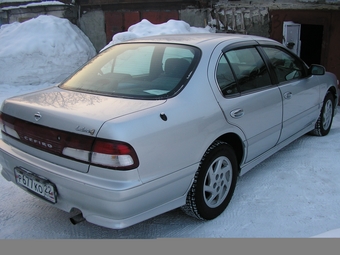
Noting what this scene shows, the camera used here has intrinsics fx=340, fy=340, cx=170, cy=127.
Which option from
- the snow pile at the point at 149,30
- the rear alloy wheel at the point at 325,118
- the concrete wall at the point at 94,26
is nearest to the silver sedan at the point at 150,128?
the rear alloy wheel at the point at 325,118

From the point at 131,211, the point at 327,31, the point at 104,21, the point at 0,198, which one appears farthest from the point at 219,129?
the point at 104,21

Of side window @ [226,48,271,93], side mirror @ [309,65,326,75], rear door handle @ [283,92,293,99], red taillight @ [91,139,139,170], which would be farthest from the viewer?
side mirror @ [309,65,326,75]

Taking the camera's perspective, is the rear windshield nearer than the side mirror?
Yes

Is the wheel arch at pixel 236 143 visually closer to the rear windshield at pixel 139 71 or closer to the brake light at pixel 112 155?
the rear windshield at pixel 139 71

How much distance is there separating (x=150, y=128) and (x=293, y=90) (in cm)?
221

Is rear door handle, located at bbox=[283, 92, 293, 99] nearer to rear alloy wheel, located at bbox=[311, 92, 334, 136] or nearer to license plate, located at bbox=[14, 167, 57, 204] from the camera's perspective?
rear alloy wheel, located at bbox=[311, 92, 334, 136]

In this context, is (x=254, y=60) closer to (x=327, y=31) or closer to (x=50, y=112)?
(x=50, y=112)

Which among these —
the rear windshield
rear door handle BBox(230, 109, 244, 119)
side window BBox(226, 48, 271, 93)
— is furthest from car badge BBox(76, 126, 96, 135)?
side window BBox(226, 48, 271, 93)

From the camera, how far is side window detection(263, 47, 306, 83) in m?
3.69

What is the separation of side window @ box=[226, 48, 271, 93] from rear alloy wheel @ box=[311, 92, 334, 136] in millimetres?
1637

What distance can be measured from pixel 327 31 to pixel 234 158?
4945 mm

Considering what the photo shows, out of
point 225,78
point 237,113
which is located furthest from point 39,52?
point 237,113

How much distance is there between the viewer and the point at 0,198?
331 cm

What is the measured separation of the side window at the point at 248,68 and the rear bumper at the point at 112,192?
3.63 ft
